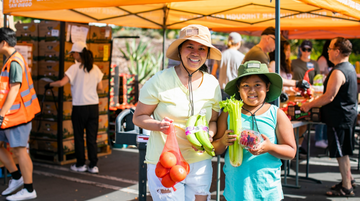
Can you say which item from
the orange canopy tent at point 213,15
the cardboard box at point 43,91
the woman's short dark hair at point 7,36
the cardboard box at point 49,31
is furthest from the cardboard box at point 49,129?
the woman's short dark hair at point 7,36

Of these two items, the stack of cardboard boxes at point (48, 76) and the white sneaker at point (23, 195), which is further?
the stack of cardboard boxes at point (48, 76)

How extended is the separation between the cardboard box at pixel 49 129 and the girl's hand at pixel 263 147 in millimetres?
4936

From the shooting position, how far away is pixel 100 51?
23.0 feet

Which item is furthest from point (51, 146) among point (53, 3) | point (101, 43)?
point (53, 3)

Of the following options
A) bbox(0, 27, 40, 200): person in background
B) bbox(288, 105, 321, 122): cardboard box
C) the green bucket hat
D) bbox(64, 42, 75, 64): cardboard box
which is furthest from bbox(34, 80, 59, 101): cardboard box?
the green bucket hat

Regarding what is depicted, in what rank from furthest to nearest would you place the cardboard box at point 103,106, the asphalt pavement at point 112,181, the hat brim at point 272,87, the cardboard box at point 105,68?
the cardboard box at point 103,106
the cardboard box at point 105,68
the asphalt pavement at point 112,181
the hat brim at point 272,87

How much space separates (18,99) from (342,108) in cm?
435

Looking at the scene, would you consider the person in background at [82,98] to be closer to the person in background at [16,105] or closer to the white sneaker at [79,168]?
the white sneaker at [79,168]

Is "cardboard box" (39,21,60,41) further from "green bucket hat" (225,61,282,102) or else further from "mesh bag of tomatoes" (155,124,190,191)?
"mesh bag of tomatoes" (155,124,190,191)

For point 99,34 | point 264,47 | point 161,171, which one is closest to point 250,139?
point 161,171

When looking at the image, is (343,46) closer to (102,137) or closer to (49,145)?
(102,137)

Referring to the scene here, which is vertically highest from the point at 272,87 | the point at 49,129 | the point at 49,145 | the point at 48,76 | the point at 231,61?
the point at 231,61

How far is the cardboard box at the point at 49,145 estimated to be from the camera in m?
6.50

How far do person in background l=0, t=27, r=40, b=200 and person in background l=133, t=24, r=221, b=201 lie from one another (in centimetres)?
257
